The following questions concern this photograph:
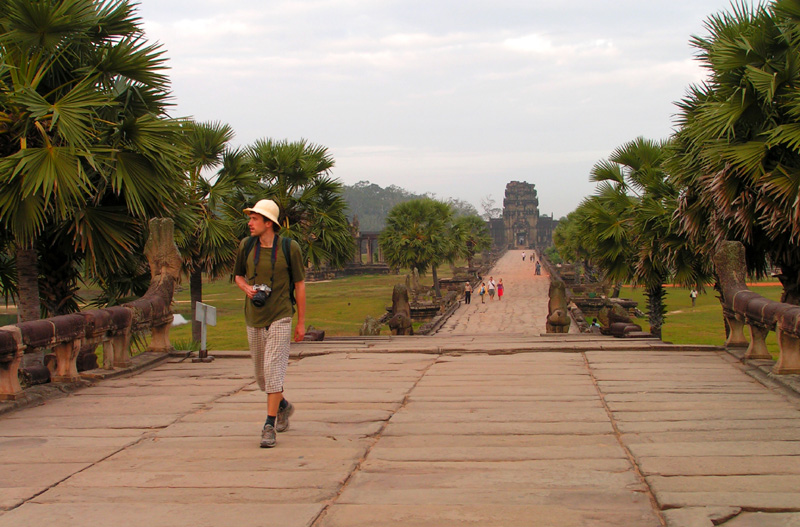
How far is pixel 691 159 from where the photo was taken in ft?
38.9

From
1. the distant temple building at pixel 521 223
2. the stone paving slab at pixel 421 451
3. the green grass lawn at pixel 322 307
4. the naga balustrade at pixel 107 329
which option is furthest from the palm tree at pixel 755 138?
the distant temple building at pixel 521 223

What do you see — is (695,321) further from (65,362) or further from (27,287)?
(65,362)

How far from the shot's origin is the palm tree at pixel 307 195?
1780 cm

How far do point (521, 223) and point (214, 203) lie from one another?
115 m

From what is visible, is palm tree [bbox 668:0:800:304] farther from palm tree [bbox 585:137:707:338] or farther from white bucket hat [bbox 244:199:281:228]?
white bucket hat [bbox 244:199:281:228]

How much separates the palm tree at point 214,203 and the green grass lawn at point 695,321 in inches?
411

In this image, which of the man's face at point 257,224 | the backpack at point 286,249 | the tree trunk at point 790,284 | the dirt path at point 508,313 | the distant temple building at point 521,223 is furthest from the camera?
the distant temple building at point 521,223

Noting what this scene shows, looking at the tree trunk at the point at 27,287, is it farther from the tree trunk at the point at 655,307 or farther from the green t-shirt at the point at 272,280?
the tree trunk at the point at 655,307

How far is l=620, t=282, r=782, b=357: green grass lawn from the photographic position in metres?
22.5

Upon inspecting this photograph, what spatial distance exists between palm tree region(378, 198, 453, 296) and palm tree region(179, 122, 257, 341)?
2297cm

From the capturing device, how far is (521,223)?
130 m

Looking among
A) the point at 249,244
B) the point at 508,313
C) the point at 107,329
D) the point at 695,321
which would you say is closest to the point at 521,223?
the point at 508,313

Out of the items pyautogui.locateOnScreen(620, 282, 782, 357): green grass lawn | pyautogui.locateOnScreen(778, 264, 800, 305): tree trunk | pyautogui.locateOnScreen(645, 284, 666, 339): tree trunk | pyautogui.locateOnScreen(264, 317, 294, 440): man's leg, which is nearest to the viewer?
pyautogui.locateOnScreen(264, 317, 294, 440): man's leg

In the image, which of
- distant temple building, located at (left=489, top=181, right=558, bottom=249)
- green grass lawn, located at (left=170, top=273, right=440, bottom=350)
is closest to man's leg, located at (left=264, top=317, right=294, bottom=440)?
green grass lawn, located at (left=170, top=273, right=440, bottom=350)
